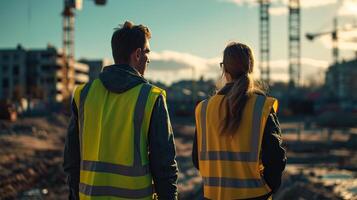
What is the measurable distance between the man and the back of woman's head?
45 centimetres

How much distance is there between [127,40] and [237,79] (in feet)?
2.20

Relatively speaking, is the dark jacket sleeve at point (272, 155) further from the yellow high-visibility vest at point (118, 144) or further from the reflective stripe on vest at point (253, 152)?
the yellow high-visibility vest at point (118, 144)

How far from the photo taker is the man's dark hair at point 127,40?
2500mm

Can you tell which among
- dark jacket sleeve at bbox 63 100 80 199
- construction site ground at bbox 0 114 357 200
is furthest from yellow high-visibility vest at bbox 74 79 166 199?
construction site ground at bbox 0 114 357 200

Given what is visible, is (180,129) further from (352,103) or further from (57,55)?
(57,55)

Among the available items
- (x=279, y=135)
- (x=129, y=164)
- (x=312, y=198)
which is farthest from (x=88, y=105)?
(x=312, y=198)

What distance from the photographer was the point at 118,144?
7.90 ft

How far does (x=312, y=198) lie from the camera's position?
8.68 meters

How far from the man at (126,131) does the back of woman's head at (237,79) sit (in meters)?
0.45

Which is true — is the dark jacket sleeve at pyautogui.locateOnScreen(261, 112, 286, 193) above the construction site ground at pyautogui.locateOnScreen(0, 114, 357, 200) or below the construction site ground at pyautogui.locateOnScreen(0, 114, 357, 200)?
above

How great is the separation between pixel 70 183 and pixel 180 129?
3123cm

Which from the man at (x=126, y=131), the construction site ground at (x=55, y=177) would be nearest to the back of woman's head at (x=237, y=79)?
the man at (x=126, y=131)

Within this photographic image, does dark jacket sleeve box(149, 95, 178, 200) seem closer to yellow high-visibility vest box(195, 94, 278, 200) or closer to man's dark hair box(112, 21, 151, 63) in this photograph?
man's dark hair box(112, 21, 151, 63)

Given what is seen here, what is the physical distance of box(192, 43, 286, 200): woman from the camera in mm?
2646
